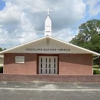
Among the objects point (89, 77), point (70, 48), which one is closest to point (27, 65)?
point (70, 48)

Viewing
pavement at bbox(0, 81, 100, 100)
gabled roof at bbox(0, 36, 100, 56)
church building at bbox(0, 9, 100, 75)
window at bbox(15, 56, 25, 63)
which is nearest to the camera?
pavement at bbox(0, 81, 100, 100)

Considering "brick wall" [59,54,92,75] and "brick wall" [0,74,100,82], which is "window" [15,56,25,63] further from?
"brick wall" [59,54,92,75]

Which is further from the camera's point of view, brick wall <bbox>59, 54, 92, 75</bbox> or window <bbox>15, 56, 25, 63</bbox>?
window <bbox>15, 56, 25, 63</bbox>

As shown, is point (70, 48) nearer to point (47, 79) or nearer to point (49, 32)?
point (49, 32)

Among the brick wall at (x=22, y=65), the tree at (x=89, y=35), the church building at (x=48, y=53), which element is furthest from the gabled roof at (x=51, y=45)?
the tree at (x=89, y=35)

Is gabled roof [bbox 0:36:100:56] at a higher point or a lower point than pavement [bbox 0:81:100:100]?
higher

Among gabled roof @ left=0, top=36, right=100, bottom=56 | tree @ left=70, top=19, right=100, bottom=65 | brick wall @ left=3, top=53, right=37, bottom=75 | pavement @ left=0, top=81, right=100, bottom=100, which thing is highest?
tree @ left=70, top=19, right=100, bottom=65

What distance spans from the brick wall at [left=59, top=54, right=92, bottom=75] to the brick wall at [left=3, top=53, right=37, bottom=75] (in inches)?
107

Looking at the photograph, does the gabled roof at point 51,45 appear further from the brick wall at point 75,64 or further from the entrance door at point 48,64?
the entrance door at point 48,64

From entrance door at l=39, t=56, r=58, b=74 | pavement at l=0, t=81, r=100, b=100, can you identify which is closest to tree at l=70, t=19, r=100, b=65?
entrance door at l=39, t=56, r=58, b=74

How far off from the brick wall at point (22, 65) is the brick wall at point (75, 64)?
2706 millimetres

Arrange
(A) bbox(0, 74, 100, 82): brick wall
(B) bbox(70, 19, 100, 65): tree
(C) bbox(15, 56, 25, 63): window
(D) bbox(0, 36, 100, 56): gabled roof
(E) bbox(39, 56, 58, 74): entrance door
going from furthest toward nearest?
(B) bbox(70, 19, 100, 65): tree
(E) bbox(39, 56, 58, 74): entrance door
(C) bbox(15, 56, 25, 63): window
(D) bbox(0, 36, 100, 56): gabled roof
(A) bbox(0, 74, 100, 82): brick wall

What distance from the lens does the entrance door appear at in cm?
2400
